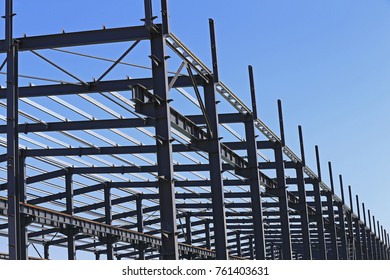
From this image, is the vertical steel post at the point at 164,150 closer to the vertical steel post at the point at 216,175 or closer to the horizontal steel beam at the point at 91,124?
the vertical steel post at the point at 216,175

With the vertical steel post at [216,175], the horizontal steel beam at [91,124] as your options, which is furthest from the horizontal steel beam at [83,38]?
the horizontal steel beam at [91,124]

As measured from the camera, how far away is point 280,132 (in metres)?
37.0

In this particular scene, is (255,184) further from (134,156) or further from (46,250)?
(46,250)

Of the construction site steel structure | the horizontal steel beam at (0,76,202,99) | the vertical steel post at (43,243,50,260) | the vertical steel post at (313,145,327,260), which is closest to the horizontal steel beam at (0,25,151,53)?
the construction site steel structure

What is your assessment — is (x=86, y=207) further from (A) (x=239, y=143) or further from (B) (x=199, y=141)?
(B) (x=199, y=141)

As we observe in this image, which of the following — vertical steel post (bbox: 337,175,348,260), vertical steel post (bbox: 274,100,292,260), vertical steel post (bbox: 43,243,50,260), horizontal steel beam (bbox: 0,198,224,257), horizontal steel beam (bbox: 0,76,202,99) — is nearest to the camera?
horizontal steel beam (bbox: 0,76,202,99)

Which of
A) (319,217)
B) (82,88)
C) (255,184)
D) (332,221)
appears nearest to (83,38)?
(82,88)

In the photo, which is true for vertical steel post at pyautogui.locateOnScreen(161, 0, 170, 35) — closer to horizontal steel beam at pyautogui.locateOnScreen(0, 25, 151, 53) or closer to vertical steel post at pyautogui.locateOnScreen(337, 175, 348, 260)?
horizontal steel beam at pyautogui.locateOnScreen(0, 25, 151, 53)

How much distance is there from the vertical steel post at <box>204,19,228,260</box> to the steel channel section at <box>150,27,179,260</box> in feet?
17.1

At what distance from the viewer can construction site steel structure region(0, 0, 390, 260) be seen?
66.1 ft
